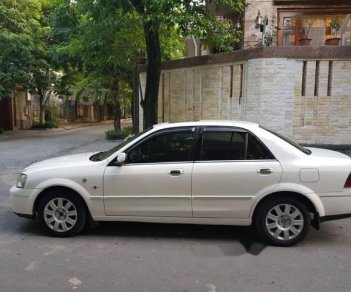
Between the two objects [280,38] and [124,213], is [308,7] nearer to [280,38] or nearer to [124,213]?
[280,38]

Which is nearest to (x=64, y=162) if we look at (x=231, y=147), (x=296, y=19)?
(x=231, y=147)

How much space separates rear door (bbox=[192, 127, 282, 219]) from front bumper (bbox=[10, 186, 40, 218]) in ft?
6.95

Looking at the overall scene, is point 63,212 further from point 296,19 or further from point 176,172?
point 296,19

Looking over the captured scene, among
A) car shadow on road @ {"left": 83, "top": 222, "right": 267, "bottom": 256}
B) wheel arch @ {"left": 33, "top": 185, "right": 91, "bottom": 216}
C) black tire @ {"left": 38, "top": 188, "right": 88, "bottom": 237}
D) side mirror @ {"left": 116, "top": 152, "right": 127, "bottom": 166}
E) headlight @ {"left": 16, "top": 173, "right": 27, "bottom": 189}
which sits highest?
side mirror @ {"left": 116, "top": 152, "right": 127, "bottom": 166}

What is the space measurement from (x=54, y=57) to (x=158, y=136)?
17.4 metres

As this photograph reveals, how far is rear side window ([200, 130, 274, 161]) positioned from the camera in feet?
16.9

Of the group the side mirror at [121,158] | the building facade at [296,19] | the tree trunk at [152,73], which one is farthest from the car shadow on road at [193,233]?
the building facade at [296,19]

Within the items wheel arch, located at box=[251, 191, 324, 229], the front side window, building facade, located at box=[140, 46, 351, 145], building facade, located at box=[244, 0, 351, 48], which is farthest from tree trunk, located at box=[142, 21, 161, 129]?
wheel arch, located at box=[251, 191, 324, 229]

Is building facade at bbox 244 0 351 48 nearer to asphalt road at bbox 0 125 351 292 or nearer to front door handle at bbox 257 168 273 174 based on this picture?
asphalt road at bbox 0 125 351 292

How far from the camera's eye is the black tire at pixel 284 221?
503 centimetres

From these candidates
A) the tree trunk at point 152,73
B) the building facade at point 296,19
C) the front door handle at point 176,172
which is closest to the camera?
the front door handle at point 176,172

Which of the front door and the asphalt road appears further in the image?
the front door

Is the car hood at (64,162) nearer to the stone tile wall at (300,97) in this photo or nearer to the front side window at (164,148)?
the front side window at (164,148)

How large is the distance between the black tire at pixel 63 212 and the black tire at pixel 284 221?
7.57 feet
